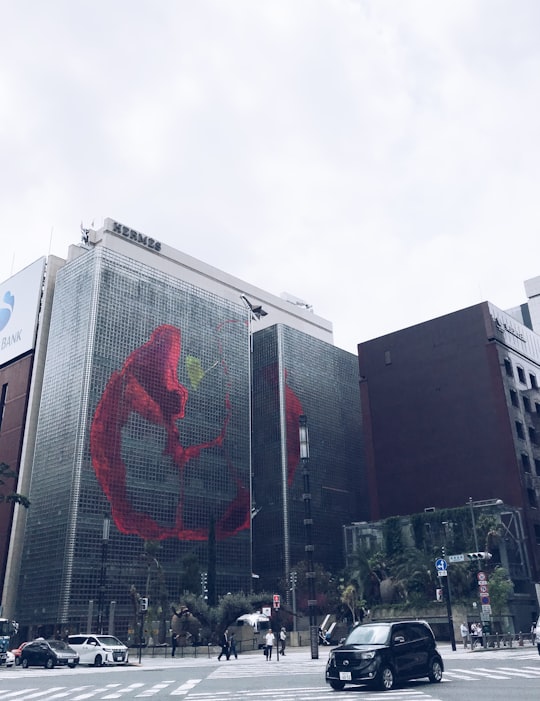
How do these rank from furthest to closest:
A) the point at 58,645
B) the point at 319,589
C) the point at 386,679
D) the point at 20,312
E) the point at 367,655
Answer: the point at 20,312 < the point at 319,589 < the point at 58,645 < the point at 367,655 < the point at 386,679

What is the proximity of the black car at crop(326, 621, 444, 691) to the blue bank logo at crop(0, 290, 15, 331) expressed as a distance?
239ft

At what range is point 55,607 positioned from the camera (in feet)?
197

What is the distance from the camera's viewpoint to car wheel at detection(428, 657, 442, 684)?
65.2ft

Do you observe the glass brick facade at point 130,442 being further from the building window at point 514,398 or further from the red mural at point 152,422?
the building window at point 514,398

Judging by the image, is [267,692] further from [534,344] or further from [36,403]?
[534,344]

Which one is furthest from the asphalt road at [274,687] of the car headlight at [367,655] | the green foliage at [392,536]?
the green foliage at [392,536]

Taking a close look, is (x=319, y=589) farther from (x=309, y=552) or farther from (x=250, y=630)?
(x=309, y=552)

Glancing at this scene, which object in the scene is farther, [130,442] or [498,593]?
[130,442]

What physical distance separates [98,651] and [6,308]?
5462cm

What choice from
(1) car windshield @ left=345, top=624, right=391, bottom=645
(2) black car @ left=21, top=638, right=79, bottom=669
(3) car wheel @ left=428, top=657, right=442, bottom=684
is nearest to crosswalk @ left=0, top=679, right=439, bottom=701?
(1) car windshield @ left=345, top=624, right=391, bottom=645

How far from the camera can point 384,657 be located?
18359 millimetres

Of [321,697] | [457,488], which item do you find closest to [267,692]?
[321,697]

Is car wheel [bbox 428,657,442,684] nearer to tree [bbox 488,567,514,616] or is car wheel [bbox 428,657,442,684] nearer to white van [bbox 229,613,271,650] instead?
tree [bbox 488,567,514,616]

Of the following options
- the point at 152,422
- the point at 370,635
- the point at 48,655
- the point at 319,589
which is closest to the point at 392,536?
the point at 319,589
